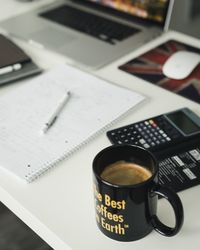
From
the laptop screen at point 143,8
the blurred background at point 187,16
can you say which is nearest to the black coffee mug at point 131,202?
Result: the blurred background at point 187,16

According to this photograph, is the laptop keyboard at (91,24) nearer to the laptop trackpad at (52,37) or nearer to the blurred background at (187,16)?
the laptop trackpad at (52,37)

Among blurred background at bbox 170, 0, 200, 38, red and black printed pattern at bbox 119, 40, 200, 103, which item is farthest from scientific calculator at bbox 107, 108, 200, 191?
blurred background at bbox 170, 0, 200, 38

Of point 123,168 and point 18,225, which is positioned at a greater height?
point 123,168

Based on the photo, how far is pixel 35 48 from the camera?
42.6 inches

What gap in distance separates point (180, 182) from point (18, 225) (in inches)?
29.3

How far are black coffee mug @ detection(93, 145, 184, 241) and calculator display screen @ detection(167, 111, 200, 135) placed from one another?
0.19m

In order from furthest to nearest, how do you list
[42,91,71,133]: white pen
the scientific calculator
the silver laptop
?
the silver laptop
[42,91,71,133]: white pen
the scientific calculator

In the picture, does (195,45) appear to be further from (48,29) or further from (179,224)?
(179,224)

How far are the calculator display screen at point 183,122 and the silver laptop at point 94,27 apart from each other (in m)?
0.27

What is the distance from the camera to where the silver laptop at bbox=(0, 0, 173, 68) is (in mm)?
1046

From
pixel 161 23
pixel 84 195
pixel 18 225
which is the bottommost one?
pixel 18 225

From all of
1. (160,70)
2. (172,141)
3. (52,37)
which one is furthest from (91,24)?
(172,141)

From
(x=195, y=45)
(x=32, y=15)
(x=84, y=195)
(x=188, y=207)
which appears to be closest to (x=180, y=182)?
(x=188, y=207)

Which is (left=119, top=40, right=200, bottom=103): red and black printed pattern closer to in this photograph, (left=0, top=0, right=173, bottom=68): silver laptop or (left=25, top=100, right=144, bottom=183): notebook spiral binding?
(left=0, top=0, right=173, bottom=68): silver laptop
